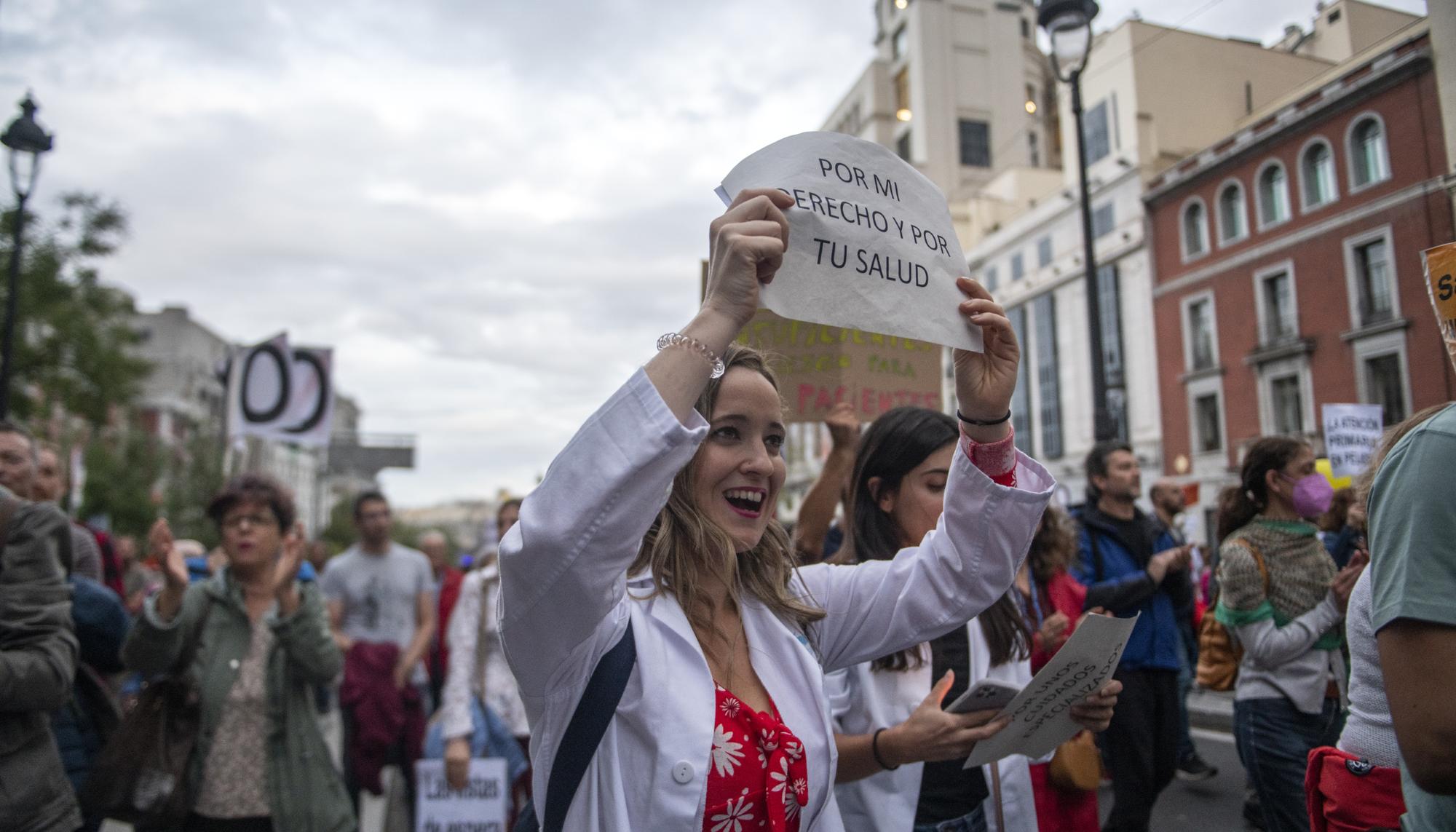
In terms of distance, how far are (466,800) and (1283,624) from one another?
3923mm

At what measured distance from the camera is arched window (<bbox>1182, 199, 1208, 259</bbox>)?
28047 mm

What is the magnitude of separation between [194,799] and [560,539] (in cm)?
292

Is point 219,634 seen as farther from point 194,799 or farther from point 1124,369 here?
point 1124,369

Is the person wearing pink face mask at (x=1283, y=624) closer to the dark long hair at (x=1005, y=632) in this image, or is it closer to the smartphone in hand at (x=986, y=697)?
the dark long hair at (x=1005, y=632)

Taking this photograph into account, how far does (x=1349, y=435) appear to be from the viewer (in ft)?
22.9

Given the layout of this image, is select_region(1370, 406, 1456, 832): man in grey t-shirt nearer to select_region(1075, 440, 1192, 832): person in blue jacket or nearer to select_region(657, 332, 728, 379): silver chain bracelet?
select_region(657, 332, 728, 379): silver chain bracelet

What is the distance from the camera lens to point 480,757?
17.0 ft

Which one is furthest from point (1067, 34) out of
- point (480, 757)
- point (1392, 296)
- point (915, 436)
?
point (1392, 296)

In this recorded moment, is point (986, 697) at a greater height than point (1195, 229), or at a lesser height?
lesser

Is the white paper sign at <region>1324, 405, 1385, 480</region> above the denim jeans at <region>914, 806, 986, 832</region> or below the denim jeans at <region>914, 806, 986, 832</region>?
above

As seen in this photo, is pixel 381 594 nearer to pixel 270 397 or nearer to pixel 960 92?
pixel 270 397

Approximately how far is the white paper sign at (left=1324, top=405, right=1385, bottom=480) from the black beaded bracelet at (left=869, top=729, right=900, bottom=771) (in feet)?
19.5

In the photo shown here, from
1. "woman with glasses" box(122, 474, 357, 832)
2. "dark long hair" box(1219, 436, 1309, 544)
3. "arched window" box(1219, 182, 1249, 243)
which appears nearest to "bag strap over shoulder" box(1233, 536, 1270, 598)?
"dark long hair" box(1219, 436, 1309, 544)

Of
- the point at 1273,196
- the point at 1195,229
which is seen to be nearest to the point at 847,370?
the point at 1273,196
